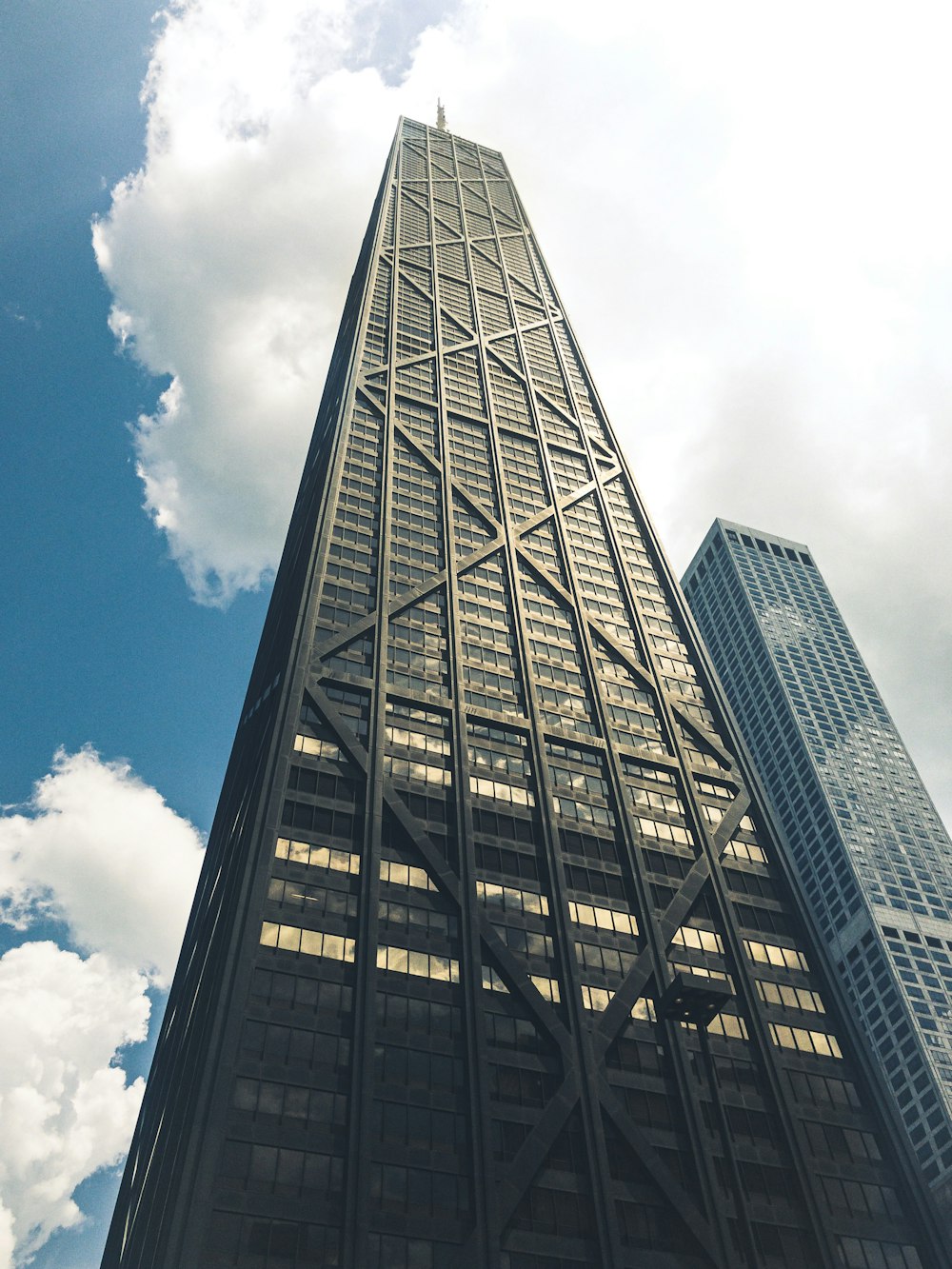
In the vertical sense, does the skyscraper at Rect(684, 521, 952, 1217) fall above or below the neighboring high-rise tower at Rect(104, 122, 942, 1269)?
above

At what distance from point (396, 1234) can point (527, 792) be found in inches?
1289

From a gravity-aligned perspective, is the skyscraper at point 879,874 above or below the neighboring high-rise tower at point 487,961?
above

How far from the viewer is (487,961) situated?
63375 mm

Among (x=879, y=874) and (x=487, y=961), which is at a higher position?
(x=879, y=874)

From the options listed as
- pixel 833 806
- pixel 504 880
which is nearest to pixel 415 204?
pixel 833 806

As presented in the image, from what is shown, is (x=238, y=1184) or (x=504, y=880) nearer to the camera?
(x=238, y=1184)

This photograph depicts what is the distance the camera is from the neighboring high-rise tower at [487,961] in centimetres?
5141

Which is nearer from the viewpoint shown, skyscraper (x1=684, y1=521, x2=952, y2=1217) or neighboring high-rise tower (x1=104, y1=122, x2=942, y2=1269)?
neighboring high-rise tower (x1=104, y1=122, x2=942, y2=1269)

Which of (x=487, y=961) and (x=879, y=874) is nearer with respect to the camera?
(x=487, y=961)

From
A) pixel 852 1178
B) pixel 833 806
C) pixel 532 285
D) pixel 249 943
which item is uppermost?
pixel 532 285

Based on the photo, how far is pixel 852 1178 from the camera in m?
59.5

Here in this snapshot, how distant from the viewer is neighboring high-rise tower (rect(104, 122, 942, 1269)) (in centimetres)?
5141

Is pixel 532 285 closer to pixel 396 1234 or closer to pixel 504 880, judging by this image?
pixel 504 880

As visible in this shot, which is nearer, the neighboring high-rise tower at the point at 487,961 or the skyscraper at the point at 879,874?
the neighboring high-rise tower at the point at 487,961
